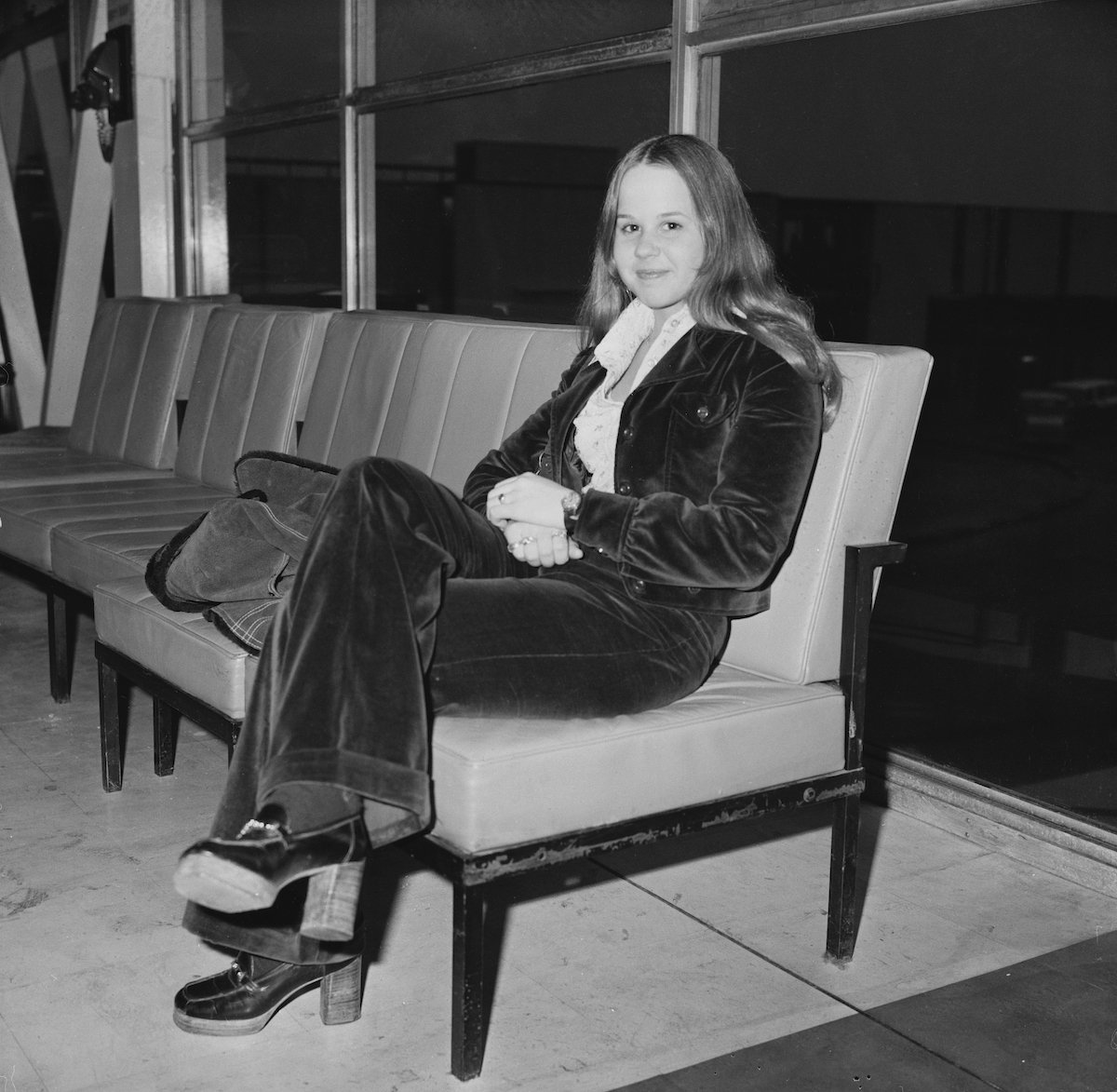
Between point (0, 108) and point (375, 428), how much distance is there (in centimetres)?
585

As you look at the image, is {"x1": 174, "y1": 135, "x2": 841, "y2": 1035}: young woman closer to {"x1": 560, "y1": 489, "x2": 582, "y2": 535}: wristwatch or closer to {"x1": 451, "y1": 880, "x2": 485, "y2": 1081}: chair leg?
{"x1": 560, "y1": 489, "x2": 582, "y2": 535}: wristwatch

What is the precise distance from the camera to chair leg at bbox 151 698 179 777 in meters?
3.05

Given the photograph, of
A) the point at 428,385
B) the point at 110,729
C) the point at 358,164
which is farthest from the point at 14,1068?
the point at 358,164

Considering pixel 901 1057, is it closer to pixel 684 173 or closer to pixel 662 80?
pixel 684 173

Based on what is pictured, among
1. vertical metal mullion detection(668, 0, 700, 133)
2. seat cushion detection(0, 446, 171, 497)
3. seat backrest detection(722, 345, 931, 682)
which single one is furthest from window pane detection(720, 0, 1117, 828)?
seat cushion detection(0, 446, 171, 497)

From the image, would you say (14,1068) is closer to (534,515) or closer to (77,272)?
(534,515)

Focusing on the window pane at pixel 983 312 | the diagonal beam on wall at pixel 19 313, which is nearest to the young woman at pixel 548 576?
the window pane at pixel 983 312

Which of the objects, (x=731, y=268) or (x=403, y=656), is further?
(x=731, y=268)

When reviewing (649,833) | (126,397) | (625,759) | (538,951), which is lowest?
(538,951)

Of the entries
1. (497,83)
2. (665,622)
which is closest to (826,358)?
(665,622)

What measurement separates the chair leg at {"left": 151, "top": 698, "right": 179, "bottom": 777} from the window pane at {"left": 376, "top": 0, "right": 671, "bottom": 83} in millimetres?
1848

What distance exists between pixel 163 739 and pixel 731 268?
1684 mm

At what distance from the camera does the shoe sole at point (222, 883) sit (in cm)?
159

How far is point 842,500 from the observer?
2.12m
